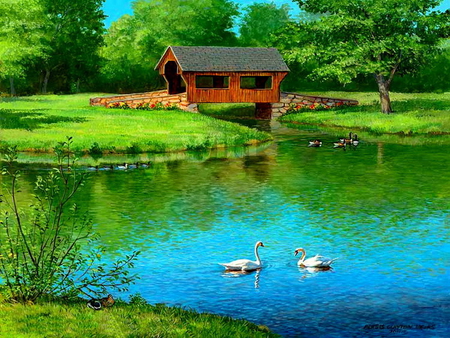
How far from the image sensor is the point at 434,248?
19047mm

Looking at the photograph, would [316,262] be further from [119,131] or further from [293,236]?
[119,131]

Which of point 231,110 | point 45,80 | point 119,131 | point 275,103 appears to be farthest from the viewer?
point 45,80

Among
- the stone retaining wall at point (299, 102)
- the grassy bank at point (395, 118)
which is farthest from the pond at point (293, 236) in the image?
the stone retaining wall at point (299, 102)

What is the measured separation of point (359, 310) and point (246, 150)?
2745 cm

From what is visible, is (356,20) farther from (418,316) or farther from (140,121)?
(418,316)

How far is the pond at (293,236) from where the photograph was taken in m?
14.4

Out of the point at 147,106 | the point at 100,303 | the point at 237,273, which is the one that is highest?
the point at 147,106

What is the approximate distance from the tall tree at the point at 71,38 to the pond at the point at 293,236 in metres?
68.0

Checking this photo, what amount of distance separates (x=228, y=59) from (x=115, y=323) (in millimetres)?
59472

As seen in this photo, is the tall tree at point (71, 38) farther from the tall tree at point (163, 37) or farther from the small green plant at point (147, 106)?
the small green plant at point (147, 106)

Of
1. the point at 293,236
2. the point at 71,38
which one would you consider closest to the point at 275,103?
the point at 71,38

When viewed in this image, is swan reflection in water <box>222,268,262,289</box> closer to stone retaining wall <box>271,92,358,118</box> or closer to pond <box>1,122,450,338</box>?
pond <box>1,122,450,338</box>

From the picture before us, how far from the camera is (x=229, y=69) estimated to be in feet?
226

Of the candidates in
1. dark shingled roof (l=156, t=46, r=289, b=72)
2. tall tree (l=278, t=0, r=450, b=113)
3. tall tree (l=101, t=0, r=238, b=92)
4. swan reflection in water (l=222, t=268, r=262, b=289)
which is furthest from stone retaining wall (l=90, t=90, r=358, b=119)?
swan reflection in water (l=222, t=268, r=262, b=289)
